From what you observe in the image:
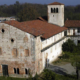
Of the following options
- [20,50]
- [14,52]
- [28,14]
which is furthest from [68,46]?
[28,14]

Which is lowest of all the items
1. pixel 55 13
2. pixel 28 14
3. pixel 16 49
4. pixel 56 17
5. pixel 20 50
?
pixel 20 50

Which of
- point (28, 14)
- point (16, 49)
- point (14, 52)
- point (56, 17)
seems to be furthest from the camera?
point (28, 14)

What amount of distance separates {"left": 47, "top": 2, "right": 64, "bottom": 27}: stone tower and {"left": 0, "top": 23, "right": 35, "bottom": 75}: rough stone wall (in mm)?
16265

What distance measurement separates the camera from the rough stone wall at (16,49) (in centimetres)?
2105

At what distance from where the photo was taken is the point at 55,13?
119 ft

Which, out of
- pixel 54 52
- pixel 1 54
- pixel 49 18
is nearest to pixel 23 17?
pixel 49 18

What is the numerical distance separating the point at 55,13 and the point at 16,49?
16.8 metres

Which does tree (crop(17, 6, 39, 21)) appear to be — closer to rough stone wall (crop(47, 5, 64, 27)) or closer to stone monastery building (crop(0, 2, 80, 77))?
rough stone wall (crop(47, 5, 64, 27))

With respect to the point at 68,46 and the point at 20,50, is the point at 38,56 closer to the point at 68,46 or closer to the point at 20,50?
the point at 20,50

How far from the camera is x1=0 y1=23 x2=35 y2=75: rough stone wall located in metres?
21.0

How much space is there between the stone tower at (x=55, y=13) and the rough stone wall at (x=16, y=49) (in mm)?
16265

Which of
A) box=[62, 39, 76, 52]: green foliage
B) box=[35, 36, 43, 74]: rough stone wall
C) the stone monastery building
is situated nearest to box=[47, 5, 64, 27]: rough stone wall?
box=[62, 39, 76, 52]: green foliage

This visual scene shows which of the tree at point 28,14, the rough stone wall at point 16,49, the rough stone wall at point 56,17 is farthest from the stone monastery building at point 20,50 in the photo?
the tree at point 28,14

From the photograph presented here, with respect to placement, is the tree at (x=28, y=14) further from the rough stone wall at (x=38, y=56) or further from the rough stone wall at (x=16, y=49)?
the rough stone wall at (x=16, y=49)
